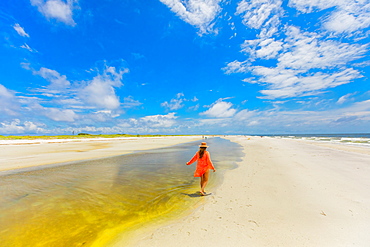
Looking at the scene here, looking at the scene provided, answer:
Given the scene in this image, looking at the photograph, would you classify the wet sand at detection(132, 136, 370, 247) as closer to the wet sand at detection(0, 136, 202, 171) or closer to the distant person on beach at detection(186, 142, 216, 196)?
the distant person on beach at detection(186, 142, 216, 196)

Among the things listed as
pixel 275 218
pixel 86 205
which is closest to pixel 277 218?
pixel 275 218

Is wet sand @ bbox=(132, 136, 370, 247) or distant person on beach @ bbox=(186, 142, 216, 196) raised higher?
distant person on beach @ bbox=(186, 142, 216, 196)

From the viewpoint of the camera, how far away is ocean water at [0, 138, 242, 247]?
4.54m

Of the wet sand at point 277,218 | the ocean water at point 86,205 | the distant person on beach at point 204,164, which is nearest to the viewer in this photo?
the wet sand at point 277,218

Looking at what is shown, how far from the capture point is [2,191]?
27.0 feet

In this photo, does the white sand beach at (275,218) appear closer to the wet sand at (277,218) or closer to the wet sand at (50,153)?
the wet sand at (277,218)

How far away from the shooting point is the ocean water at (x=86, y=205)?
14.9 ft

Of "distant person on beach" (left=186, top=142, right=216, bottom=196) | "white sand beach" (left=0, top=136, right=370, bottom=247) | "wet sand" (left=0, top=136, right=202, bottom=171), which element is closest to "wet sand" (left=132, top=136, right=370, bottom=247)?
"white sand beach" (left=0, top=136, right=370, bottom=247)

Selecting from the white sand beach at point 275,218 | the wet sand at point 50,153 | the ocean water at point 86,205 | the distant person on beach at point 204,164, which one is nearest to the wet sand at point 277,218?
the white sand beach at point 275,218

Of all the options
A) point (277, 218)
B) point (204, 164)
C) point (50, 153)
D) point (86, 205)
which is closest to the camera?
point (277, 218)

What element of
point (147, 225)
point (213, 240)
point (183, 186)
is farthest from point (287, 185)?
point (147, 225)

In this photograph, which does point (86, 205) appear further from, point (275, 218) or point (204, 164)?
point (275, 218)

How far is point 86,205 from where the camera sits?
6512mm

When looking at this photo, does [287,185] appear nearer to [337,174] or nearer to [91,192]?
[337,174]
